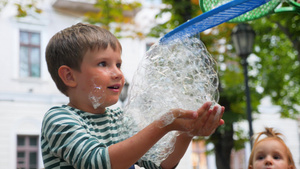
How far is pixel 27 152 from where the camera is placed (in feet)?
46.5

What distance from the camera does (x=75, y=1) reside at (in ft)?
50.0

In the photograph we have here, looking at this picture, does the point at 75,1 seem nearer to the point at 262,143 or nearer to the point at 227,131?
the point at 227,131

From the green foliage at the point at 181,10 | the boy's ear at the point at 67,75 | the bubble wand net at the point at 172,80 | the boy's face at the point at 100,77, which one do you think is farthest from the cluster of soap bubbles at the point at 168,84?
the green foliage at the point at 181,10

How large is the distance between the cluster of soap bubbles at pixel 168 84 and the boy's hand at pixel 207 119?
0.13 metres

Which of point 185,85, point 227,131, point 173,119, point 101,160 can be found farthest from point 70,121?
point 227,131

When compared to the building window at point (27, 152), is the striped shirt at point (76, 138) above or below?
above

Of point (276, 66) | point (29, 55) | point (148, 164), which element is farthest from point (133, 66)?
point (148, 164)

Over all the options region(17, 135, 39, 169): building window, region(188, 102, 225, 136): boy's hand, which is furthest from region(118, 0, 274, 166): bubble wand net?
region(17, 135, 39, 169): building window

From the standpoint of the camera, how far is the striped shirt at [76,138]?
1.21 meters

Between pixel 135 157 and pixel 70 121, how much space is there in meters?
0.24

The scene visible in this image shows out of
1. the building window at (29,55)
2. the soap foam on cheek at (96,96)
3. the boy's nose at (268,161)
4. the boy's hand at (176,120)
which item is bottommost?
the boy's nose at (268,161)

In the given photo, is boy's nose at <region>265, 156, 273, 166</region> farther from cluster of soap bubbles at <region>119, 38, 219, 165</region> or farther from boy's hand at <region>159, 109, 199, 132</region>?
boy's hand at <region>159, 109, 199, 132</region>

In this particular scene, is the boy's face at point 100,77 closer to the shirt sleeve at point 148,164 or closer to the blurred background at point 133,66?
the shirt sleeve at point 148,164

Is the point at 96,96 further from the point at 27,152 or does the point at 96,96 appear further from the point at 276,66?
the point at 27,152
